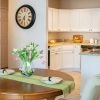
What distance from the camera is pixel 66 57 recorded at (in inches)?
295

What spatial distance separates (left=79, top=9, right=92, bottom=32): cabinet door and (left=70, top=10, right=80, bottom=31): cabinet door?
14cm

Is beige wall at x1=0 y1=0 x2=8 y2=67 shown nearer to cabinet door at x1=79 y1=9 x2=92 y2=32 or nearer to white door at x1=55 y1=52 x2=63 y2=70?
white door at x1=55 y1=52 x2=63 y2=70

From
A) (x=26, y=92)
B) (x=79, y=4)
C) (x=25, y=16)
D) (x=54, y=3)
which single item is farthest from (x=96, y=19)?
(x=26, y=92)

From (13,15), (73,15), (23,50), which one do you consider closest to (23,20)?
(13,15)

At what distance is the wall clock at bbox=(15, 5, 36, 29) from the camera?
6.14 m

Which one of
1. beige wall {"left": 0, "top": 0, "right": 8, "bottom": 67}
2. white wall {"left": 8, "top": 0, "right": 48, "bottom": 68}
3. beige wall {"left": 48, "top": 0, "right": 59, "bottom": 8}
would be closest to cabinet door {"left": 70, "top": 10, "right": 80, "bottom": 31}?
beige wall {"left": 48, "top": 0, "right": 59, "bottom": 8}

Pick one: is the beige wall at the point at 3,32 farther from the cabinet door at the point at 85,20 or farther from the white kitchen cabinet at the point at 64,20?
the cabinet door at the point at 85,20

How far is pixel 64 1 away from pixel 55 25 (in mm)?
1168

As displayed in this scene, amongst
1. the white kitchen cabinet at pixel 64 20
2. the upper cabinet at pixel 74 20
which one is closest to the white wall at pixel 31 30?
the upper cabinet at pixel 74 20

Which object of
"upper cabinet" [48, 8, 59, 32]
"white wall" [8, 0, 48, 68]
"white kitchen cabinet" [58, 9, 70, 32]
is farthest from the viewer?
"white kitchen cabinet" [58, 9, 70, 32]

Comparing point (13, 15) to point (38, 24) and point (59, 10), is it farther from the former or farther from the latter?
point (59, 10)

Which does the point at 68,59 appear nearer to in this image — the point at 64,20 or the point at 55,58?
the point at 55,58

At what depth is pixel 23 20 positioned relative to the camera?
6328 millimetres

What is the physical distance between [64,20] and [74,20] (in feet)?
1.16
